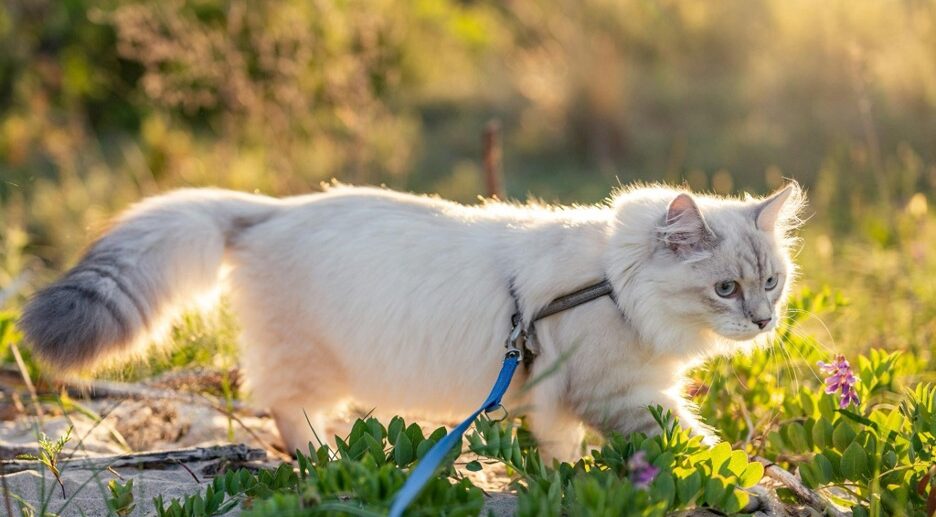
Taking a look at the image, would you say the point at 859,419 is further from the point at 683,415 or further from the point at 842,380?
the point at 683,415

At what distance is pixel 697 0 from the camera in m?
8.82

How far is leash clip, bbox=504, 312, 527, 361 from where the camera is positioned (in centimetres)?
244

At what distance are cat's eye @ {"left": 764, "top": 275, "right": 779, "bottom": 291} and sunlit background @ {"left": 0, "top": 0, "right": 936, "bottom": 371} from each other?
84.8 inches

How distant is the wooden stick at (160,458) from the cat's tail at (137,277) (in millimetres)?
273

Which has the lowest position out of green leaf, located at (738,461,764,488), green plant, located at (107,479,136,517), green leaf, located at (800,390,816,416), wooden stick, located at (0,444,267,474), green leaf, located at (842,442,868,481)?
green plant, located at (107,479,136,517)

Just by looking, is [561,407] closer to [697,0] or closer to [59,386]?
[59,386]

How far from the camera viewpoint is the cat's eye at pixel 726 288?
244 centimetres

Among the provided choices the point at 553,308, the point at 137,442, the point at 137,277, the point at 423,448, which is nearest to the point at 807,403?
the point at 553,308

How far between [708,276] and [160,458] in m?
1.58

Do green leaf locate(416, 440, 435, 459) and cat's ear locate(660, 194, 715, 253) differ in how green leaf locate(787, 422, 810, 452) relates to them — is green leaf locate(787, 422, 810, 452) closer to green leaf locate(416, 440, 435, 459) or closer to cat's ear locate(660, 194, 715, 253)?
cat's ear locate(660, 194, 715, 253)

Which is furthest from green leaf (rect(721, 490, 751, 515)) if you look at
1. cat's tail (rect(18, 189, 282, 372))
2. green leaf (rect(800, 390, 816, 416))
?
cat's tail (rect(18, 189, 282, 372))

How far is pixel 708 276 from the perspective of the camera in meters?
2.42

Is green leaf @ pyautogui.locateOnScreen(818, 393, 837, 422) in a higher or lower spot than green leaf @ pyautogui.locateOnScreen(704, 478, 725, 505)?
higher

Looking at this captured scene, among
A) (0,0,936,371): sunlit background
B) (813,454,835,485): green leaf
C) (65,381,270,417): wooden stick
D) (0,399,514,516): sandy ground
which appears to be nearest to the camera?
(813,454,835,485): green leaf
